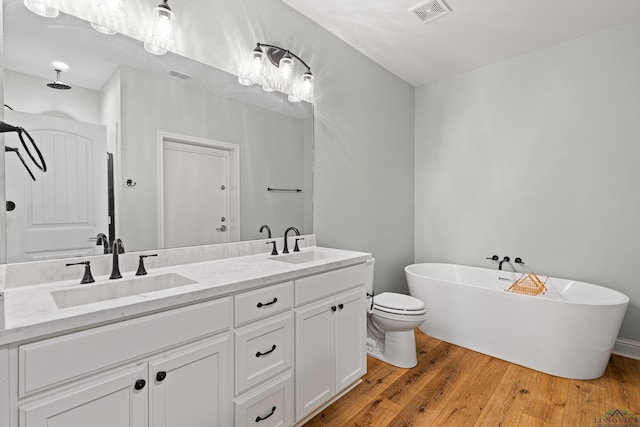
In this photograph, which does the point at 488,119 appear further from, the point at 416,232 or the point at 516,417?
the point at 516,417

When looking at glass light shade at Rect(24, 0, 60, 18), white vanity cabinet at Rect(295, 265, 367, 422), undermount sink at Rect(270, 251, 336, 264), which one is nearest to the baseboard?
white vanity cabinet at Rect(295, 265, 367, 422)

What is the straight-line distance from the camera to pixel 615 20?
2510 millimetres

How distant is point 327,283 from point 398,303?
0.90m

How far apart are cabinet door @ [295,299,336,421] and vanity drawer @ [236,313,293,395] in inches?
3.2

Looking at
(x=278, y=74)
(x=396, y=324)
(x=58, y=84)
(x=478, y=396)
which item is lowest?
(x=478, y=396)

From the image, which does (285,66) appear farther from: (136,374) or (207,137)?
(136,374)

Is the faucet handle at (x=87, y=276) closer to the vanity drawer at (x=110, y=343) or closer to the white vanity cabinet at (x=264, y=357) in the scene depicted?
the vanity drawer at (x=110, y=343)

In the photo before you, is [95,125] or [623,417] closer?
[95,125]

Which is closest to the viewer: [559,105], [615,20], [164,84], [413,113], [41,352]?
[41,352]

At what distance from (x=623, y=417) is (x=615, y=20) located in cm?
283

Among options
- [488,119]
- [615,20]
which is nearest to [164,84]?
[488,119]

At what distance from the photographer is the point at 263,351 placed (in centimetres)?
148

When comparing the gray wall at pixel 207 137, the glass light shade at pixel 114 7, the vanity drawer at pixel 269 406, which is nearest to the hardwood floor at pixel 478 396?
the vanity drawer at pixel 269 406

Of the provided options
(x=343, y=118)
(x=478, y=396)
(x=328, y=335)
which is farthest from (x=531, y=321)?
(x=343, y=118)
